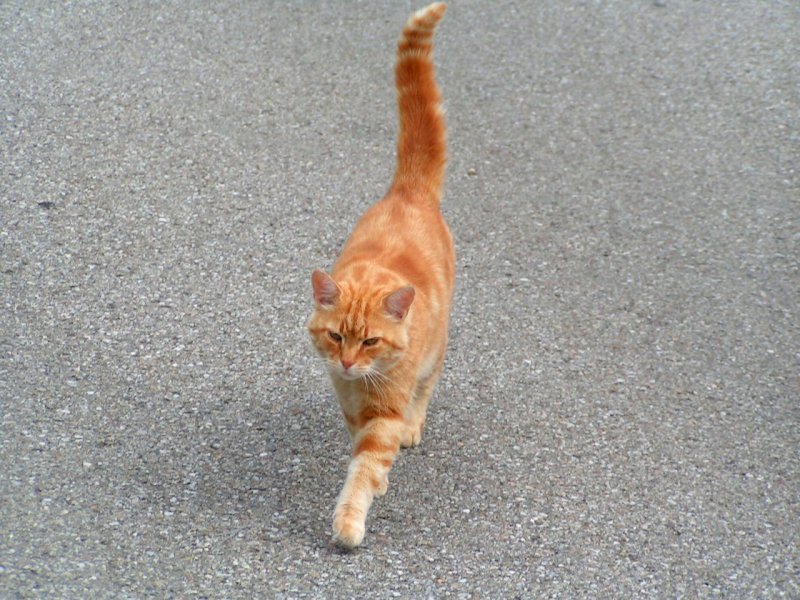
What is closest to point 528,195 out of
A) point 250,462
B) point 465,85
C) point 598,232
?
point 598,232

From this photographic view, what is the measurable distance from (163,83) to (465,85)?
192 centimetres

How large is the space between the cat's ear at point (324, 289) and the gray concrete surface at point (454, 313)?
671 millimetres

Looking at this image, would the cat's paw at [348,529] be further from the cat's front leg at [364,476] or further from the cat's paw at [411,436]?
the cat's paw at [411,436]

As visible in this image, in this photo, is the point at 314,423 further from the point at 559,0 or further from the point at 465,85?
the point at 559,0

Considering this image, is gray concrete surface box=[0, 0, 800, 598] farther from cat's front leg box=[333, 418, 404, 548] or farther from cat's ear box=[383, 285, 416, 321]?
cat's ear box=[383, 285, 416, 321]

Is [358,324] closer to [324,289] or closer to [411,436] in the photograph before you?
[324,289]

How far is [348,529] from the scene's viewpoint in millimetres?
3229

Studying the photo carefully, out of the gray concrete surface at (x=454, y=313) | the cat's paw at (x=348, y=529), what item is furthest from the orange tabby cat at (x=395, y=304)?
the gray concrete surface at (x=454, y=313)

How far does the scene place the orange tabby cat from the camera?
3.38 m

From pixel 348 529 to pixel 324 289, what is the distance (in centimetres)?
77

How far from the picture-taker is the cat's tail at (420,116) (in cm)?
421

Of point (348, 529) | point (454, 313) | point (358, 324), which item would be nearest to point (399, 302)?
point (358, 324)

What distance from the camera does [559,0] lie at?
802cm

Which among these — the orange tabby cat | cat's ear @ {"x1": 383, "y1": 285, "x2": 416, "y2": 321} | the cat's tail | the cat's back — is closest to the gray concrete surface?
the orange tabby cat
